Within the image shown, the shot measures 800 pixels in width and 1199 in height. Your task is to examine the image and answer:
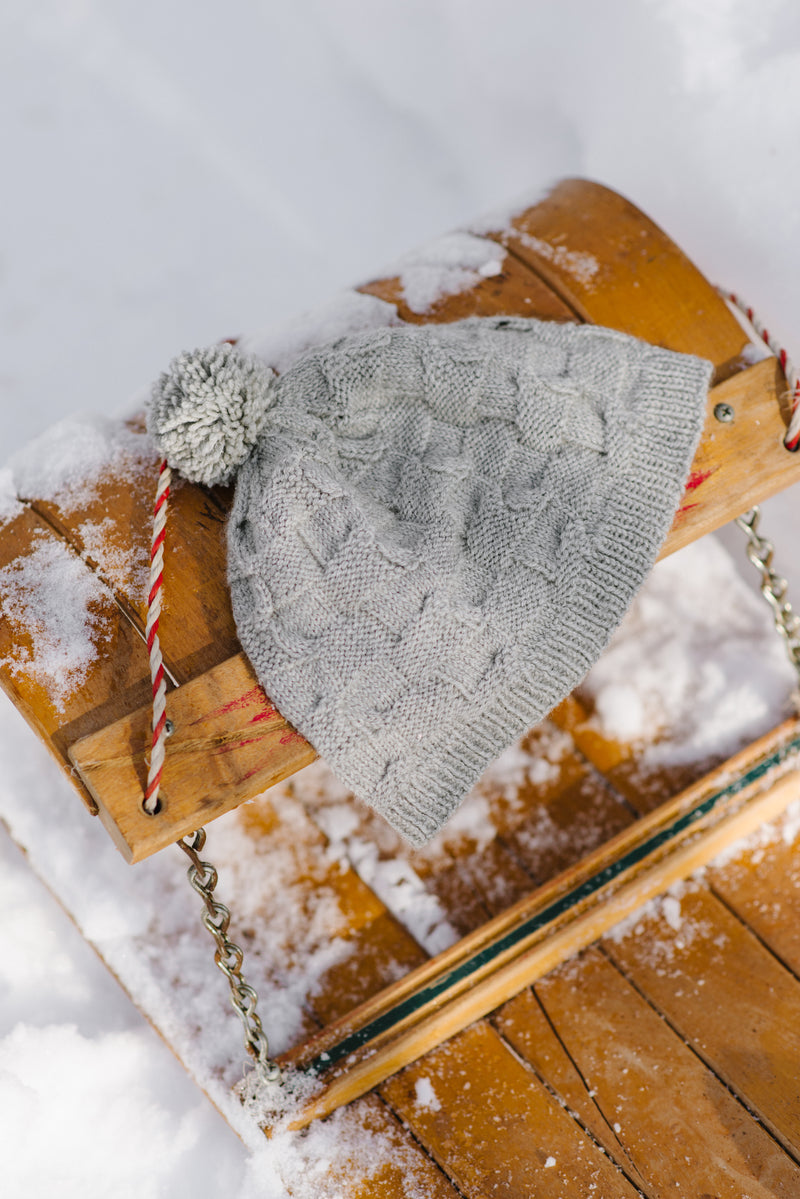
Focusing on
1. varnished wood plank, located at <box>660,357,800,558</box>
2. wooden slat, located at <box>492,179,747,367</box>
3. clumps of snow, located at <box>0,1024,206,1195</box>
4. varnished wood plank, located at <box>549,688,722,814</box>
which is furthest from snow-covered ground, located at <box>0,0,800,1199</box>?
varnished wood plank, located at <box>549,688,722,814</box>

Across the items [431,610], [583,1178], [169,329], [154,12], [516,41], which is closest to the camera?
[431,610]

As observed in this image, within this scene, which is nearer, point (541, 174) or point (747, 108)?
point (747, 108)

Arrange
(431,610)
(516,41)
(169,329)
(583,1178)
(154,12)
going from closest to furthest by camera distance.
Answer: (431,610) < (583,1178) < (516,41) < (169,329) < (154,12)

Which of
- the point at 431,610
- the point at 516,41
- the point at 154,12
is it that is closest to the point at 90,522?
the point at 431,610

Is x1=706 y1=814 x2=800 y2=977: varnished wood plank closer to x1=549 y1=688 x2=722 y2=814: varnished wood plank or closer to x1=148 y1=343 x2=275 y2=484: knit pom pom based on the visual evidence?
x1=549 y1=688 x2=722 y2=814: varnished wood plank

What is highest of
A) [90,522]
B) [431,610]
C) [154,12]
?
[154,12]

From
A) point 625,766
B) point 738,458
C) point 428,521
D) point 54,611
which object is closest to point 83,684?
point 54,611

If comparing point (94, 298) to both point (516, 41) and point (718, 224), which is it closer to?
point (516, 41)

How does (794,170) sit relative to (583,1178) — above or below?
above
